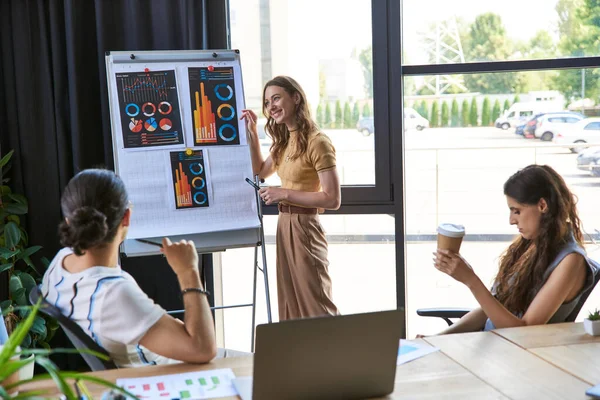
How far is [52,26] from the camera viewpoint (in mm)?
3477

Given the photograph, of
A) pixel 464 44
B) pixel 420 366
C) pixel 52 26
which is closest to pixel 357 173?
pixel 464 44

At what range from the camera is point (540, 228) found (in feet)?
7.68

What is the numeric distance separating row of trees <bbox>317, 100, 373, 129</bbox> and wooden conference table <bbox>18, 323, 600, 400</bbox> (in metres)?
1.85

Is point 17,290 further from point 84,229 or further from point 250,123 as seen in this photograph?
point 84,229

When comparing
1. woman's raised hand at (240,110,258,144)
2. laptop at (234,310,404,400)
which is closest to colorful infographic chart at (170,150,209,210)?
woman's raised hand at (240,110,258,144)

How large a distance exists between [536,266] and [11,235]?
2282 mm

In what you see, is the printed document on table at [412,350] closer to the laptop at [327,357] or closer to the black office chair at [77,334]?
the laptop at [327,357]

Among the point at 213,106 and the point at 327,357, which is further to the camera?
the point at 213,106

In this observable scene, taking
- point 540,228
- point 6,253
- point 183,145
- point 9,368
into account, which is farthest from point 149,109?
point 9,368

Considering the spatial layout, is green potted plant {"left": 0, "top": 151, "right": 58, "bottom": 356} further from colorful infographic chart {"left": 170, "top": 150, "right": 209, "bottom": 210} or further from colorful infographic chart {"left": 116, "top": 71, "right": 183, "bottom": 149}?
colorful infographic chart {"left": 170, "top": 150, "right": 209, "bottom": 210}

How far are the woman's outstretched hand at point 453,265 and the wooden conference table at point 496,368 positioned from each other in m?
0.20

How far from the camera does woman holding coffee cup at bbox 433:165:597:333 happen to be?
2.19m

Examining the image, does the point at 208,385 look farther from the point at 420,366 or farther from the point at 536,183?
the point at 536,183

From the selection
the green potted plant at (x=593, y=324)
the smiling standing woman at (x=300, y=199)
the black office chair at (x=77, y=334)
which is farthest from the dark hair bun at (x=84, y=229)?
the smiling standing woman at (x=300, y=199)
